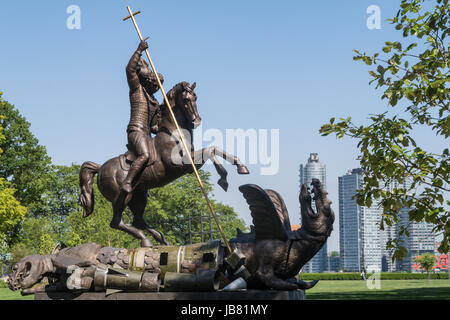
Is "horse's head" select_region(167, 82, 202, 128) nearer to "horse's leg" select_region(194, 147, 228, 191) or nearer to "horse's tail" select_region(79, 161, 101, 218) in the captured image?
"horse's leg" select_region(194, 147, 228, 191)

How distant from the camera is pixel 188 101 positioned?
28.3 feet

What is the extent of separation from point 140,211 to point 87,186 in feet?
3.36

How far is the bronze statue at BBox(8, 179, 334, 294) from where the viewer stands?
304 inches

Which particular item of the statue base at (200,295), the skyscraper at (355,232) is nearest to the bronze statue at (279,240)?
the statue base at (200,295)

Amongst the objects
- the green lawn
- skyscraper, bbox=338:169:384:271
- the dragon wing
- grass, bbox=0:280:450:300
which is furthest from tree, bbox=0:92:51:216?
skyscraper, bbox=338:169:384:271

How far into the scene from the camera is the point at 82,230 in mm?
29000

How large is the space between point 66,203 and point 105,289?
1348 inches

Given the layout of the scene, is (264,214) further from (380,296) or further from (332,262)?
(332,262)

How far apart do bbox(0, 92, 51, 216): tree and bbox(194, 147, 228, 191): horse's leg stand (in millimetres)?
23887

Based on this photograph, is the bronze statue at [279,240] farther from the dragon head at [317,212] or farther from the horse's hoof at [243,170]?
the horse's hoof at [243,170]

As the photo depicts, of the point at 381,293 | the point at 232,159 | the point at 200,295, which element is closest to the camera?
the point at 200,295

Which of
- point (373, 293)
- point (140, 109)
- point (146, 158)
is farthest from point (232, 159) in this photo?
point (373, 293)
